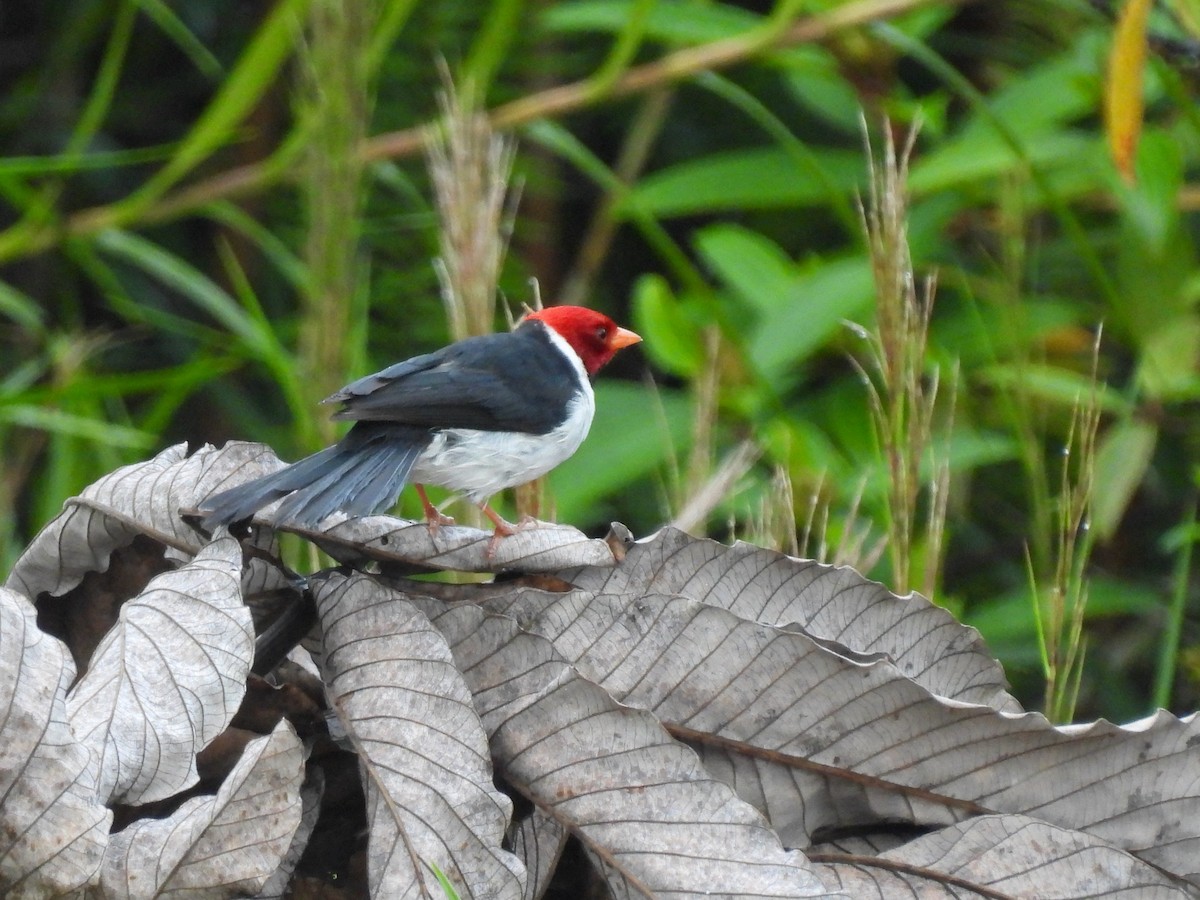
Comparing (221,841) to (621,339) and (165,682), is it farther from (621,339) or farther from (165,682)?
(621,339)

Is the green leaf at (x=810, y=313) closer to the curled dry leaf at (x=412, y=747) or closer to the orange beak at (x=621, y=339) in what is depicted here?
the orange beak at (x=621, y=339)

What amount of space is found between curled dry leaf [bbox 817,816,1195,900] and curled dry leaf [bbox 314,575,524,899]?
28cm

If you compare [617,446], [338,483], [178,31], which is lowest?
[617,446]

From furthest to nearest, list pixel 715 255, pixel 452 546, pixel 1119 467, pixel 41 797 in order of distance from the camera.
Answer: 1. pixel 715 255
2. pixel 1119 467
3. pixel 452 546
4. pixel 41 797

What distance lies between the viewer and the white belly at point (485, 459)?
2.14 metres

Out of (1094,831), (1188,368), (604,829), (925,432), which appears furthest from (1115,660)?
(604,829)

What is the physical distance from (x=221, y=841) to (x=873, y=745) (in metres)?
0.54

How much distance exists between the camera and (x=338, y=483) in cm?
160

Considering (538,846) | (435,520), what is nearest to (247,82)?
(435,520)

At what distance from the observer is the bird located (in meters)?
2.00

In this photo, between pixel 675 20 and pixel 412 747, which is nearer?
pixel 412 747

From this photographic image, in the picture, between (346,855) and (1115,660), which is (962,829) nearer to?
(346,855)

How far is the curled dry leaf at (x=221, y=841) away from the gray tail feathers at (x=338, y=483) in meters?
0.27

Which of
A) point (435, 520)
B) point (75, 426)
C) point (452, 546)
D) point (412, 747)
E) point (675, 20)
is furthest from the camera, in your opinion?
point (675, 20)
